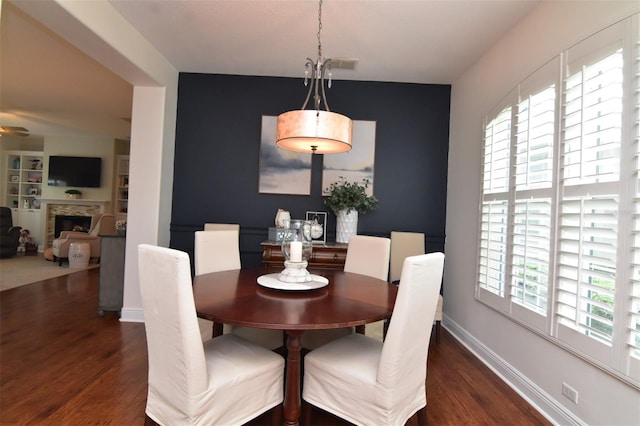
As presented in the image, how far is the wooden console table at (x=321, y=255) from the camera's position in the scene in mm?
3348

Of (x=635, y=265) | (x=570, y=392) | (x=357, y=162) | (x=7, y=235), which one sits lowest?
(x=570, y=392)

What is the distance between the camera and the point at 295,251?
2041 mm

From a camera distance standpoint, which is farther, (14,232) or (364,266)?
(14,232)

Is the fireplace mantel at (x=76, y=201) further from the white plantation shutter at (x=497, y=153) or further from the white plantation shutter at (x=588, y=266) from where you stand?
the white plantation shutter at (x=588, y=266)

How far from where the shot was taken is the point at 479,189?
3.11m

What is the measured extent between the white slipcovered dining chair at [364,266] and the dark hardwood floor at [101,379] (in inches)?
19.5

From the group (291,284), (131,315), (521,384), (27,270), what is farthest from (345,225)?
(27,270)

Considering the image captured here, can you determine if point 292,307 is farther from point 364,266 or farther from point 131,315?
point 131,315

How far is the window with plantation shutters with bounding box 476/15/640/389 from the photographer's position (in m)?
1.58

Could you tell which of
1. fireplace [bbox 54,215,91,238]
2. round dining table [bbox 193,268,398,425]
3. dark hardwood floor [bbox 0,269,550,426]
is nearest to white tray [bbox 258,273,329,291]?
round dining table [bbox 193,268,398,425]

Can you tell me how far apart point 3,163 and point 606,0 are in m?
11.3

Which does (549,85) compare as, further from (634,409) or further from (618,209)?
(634,409)

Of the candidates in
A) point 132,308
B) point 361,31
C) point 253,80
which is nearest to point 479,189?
point 361,31

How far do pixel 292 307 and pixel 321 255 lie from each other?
68.0 inches
